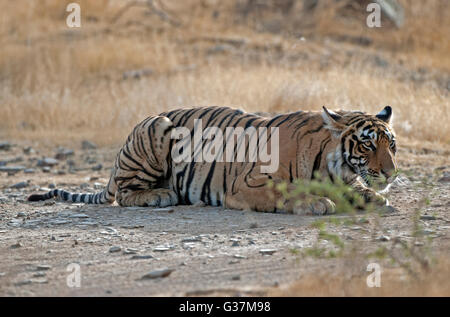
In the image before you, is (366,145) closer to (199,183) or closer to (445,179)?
(199,183)

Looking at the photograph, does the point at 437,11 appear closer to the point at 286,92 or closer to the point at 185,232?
the point at 286,92

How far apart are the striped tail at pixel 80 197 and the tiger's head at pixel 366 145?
7.58 ft

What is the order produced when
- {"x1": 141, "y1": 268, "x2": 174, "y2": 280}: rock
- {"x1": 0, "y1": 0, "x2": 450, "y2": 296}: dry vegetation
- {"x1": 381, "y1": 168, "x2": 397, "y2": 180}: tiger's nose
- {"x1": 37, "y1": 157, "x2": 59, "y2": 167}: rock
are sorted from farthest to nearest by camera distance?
{"x1": 0, "y1": 0, "x2": 450, "y2": 296}: dry vegetation, {"x1": 37, "y1": 157, "x2": 59, "y2": 167}: rock, {"x1": 381, "y1": 168, "x2": 397, "y2": 180}: tiger's nose, {"x1": 141, "y1": 268, "x2": 174, "y2": 280}: rock

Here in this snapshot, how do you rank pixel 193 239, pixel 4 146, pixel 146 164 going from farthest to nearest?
pixel 4 146 < pixel 146 164 < pixel 193 239

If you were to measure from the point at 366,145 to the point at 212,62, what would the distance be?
911cm

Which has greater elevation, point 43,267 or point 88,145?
point 88,145

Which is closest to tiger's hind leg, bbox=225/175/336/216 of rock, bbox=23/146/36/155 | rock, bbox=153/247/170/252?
rock, bbox=153/247/170/252

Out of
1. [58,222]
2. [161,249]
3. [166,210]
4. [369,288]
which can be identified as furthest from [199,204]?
[369,288]

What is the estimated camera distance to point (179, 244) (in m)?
5.11

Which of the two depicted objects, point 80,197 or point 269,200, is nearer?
point 269,200

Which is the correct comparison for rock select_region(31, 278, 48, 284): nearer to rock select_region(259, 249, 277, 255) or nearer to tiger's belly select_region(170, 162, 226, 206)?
rock select_region(259, 249, 277, 255)

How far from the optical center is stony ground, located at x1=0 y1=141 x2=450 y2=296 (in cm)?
418

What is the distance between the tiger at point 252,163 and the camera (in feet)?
18.8
